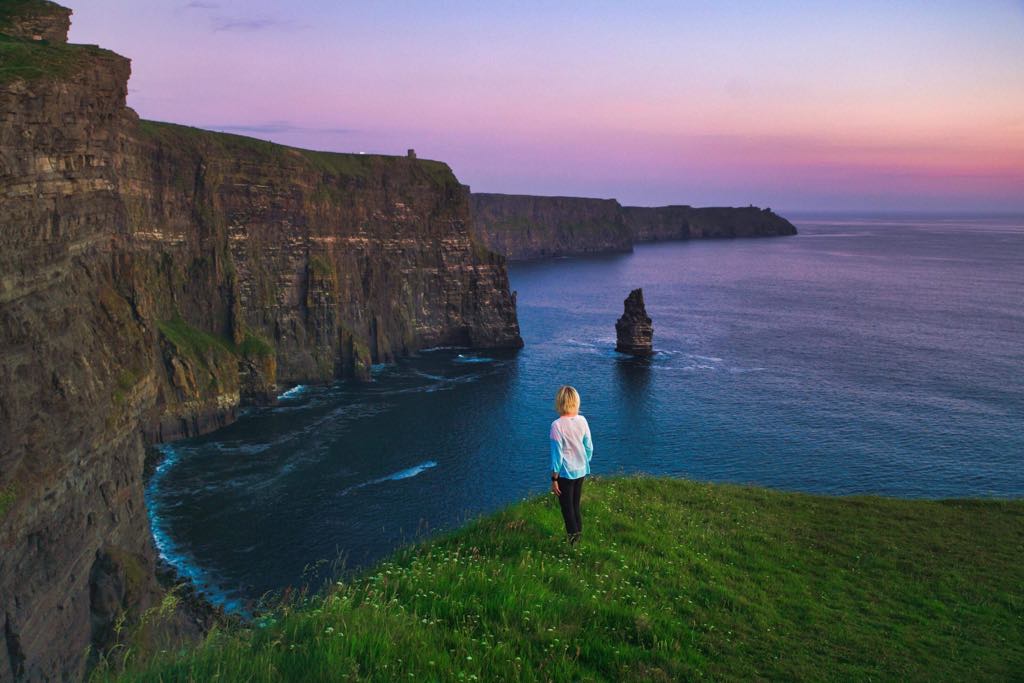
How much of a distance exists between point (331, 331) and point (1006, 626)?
264ft

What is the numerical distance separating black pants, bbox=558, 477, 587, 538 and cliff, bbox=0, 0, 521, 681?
25.7 ft

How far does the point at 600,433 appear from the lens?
65.4 m

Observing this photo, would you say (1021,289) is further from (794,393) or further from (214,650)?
(214,650)

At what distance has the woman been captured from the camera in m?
12.7

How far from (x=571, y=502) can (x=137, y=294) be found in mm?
50171

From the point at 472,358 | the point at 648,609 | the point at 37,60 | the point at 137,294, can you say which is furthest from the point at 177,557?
the point at 472,358

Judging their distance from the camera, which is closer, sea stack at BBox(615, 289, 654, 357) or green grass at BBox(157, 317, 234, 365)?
green grass at BBox(157, 317, 234, 365)

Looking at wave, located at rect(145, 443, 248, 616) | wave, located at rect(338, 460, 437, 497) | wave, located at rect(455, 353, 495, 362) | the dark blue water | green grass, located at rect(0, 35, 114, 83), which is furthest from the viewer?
wave, located at rect(455, 353, 495, 362)

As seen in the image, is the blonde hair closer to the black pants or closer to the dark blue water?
the black pants

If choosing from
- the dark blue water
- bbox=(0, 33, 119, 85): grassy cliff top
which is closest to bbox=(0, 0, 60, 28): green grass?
bbox=(0, 33, 119, 85): grassy cliff top

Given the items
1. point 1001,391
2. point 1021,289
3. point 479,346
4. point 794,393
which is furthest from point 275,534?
point 1021,289

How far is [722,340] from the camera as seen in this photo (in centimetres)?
10631

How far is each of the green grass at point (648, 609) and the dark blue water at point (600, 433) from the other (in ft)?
34.6

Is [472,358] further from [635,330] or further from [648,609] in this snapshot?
[648,609]
